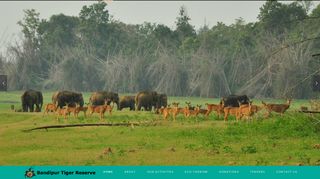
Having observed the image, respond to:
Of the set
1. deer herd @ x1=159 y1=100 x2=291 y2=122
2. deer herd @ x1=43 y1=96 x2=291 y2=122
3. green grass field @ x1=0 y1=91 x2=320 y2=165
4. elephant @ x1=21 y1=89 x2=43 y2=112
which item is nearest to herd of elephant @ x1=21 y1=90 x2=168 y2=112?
elephant @ x1=21 y1=89 x2=43 y2=112

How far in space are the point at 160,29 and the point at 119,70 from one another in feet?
33.4

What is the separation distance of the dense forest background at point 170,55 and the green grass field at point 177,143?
24.5 metres

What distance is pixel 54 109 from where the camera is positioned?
103 ft

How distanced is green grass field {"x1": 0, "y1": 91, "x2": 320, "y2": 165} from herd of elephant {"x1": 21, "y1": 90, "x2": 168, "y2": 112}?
1219cm

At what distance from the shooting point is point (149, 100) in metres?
41.0

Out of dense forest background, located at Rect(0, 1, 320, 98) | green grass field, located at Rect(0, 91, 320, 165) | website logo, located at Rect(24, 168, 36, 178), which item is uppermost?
dense forest background, located at Rect(0, 1, 320, 98)

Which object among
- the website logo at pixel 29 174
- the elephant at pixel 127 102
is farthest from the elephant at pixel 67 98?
the website logo at pixel 29 174

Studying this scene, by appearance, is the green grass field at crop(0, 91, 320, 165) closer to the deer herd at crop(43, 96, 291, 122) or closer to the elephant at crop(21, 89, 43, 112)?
the deer herd at crop(43, 96, 291, 122)

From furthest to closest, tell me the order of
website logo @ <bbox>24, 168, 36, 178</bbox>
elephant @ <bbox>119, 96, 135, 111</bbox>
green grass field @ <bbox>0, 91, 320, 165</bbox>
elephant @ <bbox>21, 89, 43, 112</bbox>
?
1. elephant @ <bbox>119, 96, 135, 111</bbox>
2. elephant @ <bbox>21, 89, 43, 112</bbox>
3. green grass field @ <bbox>0, 91, 320, 165</bbox>
4. website logo @ <bbox>24, 168, 36, 178</bbox>

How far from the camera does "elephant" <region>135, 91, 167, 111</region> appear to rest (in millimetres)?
40781

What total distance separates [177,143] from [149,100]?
21107mm

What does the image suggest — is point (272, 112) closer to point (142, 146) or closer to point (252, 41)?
point (142, 146)


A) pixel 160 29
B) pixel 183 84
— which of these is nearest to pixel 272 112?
pixel 183 84

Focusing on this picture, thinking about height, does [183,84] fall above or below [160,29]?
below
